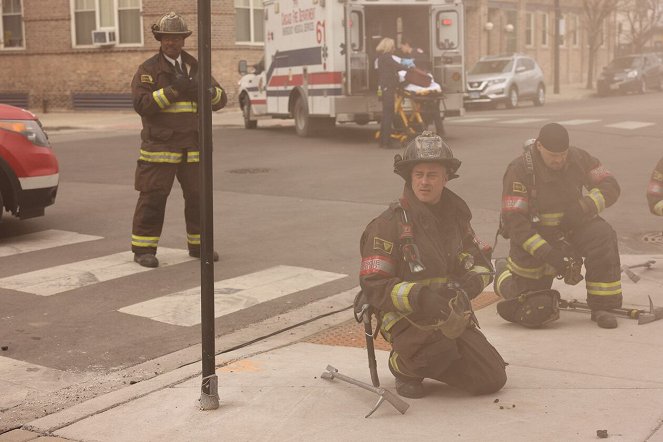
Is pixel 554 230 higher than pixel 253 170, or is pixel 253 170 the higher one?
pixel 554 230

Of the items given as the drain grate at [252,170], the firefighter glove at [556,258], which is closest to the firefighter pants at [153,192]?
the firefighter glove at [556,258]

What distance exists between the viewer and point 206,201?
480 cm

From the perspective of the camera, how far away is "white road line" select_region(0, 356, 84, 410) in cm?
528

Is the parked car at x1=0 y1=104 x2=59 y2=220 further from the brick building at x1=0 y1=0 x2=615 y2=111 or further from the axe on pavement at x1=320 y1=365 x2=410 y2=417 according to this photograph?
the brick building at x1=0 y1=0 x2=615 y2=111

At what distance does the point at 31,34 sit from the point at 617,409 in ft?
101

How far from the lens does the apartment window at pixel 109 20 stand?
31.5 metres

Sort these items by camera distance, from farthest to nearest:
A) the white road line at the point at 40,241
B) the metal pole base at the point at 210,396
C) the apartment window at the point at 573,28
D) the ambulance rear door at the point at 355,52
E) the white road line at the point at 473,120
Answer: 1. the apartment window at the point at 573,28
2. the white road line at the point at 473,120
3. the ambulance rear door at the point at 355,52
4. the white road line at the point at 40,241
5. the metal pole base at the point at 210,396

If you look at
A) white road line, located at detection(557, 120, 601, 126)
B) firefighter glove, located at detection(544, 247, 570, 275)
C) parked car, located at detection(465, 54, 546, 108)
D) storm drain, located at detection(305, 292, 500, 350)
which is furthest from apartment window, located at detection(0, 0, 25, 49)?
firefighter glove, located at detection(544, 247, 570, 275)

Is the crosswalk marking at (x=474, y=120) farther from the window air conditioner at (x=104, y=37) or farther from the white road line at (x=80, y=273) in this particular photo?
the white road line at (x=80, y=273)

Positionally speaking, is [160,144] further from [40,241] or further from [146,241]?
[40,241]

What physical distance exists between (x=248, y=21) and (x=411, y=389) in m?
27.6

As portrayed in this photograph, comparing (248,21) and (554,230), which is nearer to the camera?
(554,230)

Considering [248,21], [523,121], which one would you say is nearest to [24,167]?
[523,121]

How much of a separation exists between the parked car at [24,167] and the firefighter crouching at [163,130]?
1602 mm
